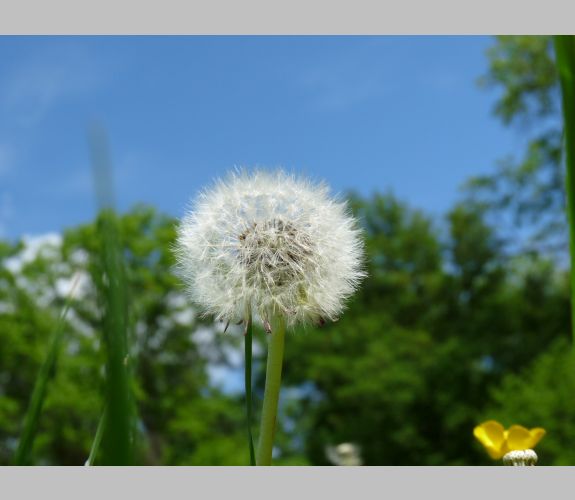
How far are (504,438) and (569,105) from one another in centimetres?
66

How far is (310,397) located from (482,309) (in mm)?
5804

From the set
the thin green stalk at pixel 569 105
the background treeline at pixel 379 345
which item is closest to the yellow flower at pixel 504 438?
the thin green stalk at pixel 569 105

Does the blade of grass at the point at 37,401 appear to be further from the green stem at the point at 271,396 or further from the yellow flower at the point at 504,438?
the yellow flower at the point at 504,438

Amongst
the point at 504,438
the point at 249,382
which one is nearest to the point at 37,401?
the point at 249,382

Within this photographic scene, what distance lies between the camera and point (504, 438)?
3.61 feet

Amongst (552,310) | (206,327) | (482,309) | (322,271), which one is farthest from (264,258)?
(206,327)

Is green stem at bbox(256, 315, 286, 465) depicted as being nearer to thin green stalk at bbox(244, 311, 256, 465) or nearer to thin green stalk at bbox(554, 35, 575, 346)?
thin green stalk at bbox(244, 311, 256, 465)

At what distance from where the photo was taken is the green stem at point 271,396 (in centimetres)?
105

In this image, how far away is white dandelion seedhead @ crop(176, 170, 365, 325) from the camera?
1305 mm

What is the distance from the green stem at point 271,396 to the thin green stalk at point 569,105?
58cm

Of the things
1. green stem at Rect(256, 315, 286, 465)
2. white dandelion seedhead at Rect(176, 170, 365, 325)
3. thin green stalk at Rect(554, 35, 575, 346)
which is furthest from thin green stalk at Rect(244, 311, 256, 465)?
thin green stalk at Rect(554, 35, 575, 346)

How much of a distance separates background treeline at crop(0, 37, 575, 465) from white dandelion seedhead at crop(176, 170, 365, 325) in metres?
17.6

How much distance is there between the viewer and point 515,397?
1788 centimetres

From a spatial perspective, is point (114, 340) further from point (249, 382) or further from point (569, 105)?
point (249, 382)
